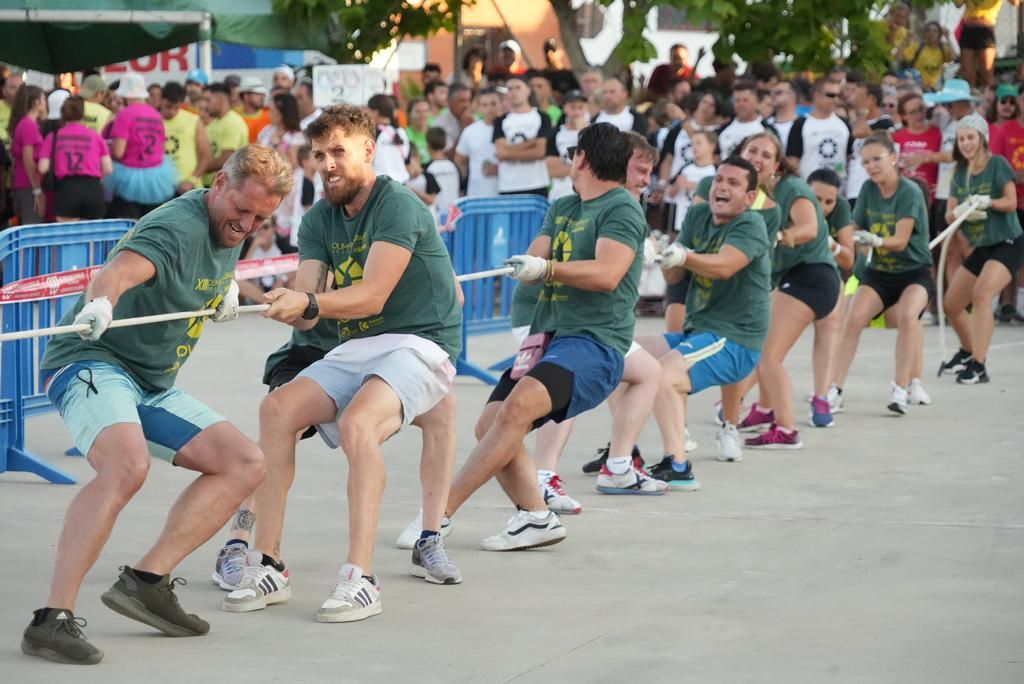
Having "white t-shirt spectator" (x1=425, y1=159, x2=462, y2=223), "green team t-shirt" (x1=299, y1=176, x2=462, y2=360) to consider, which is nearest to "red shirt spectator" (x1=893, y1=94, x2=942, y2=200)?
"white t-shirt spectator" (x1=425, y1=159, x2=462, y2=223)

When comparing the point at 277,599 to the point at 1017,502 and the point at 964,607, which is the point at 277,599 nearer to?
the point at 964,607

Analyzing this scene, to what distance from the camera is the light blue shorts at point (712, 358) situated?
841cm

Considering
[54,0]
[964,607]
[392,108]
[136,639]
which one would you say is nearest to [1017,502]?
[964,607]

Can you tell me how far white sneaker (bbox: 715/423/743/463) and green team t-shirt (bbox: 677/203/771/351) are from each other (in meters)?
0.63

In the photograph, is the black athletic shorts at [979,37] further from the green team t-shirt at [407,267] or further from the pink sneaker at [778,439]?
the green team t-shirt at [407,267]

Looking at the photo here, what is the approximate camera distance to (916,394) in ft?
35.6

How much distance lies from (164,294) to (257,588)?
1.09m

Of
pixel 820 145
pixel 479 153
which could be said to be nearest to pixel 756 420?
pixel 820 145

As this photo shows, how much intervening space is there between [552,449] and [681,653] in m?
2.52

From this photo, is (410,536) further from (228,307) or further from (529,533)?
(228,307)

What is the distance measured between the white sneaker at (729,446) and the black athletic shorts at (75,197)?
7.39 metres

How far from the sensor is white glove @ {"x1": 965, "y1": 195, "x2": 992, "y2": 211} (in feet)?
38.4

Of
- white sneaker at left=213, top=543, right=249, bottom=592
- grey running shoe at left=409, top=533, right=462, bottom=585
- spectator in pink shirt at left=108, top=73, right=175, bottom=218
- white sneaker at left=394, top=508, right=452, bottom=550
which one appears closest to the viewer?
white sneaker at left=213, top=543, right=249, bottom=592

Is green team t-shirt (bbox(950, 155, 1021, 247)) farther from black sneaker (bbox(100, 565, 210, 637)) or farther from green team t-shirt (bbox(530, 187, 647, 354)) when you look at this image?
black sneaker (bbox(100, 565, 210, 637))
